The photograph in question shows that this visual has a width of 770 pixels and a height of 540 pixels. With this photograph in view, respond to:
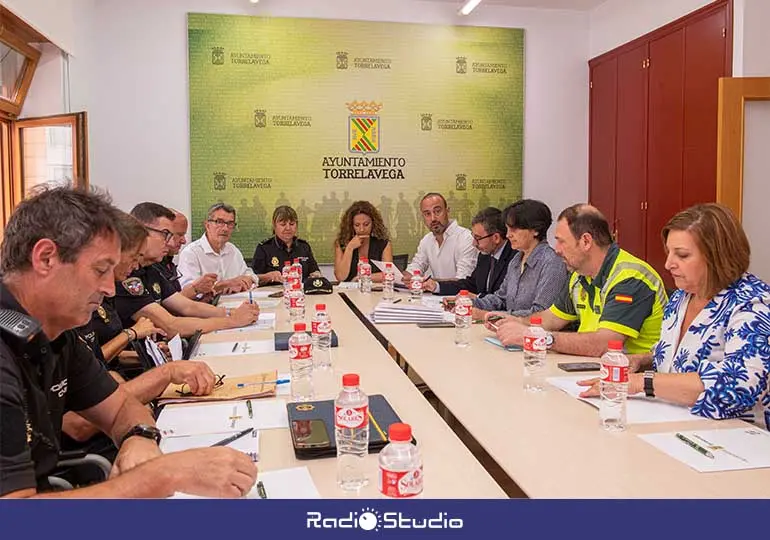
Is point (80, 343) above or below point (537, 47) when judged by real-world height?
below

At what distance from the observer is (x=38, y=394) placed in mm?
1320

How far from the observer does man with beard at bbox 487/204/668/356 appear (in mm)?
2326

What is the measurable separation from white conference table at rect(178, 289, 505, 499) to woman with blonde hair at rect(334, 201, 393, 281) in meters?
2.09

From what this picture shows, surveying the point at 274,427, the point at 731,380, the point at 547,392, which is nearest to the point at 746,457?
the point at 731,380

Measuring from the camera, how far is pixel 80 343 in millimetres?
1654

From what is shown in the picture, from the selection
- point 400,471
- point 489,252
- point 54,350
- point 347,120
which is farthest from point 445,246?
point 400,471

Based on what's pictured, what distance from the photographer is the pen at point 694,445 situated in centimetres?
143

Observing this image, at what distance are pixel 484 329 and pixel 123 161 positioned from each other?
3.80 meters

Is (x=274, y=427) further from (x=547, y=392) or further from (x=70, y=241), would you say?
(x=547, y=392)

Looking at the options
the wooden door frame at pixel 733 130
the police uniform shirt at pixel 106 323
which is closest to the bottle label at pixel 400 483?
the police uniform shirt at pixel 106 323

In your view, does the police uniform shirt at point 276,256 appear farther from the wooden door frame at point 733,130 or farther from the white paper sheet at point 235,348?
the wooden door frame at point 733,130

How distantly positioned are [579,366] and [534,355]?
187 millimetres

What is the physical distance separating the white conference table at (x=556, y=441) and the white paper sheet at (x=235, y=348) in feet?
1.96

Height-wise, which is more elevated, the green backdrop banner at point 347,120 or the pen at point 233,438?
the green backdrop banner at point 347,120
